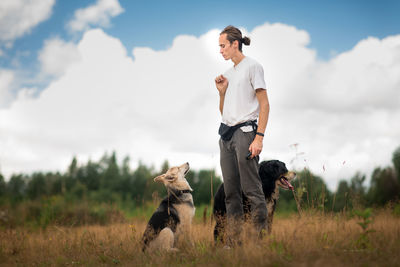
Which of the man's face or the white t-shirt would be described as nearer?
the white t-shirt

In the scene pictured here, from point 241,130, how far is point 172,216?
2157 millimetres

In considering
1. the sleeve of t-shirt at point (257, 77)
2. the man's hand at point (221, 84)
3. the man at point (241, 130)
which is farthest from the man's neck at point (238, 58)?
the sleeve of t-shirt at point (257, 77)

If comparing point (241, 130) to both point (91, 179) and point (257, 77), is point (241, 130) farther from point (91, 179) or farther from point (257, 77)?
point (91, 179)

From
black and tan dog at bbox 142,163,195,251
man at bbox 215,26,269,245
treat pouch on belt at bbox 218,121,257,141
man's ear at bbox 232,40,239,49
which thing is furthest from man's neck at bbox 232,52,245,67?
black and tan dog at bbox 142,163,195,251

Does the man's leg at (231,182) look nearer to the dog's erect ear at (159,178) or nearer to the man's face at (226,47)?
the man's face at (226,47)

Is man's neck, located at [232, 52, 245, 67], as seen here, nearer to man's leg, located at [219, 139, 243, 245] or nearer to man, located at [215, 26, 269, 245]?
man, located at [215, 26, 269, 245]

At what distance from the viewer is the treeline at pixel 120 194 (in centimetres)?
647

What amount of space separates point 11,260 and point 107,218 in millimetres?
7227

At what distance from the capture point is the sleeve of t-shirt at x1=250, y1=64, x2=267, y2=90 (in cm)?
418

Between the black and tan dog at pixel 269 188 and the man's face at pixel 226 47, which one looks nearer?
the man's face at pixel 226 47

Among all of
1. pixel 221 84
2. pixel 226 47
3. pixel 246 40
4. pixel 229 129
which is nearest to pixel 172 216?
pixel 229 129

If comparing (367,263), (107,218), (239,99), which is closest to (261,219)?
(367,263)

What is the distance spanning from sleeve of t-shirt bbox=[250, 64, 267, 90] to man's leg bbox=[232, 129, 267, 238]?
635mm

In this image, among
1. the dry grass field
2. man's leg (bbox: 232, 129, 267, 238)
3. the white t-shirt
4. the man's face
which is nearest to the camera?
the dry grass field
